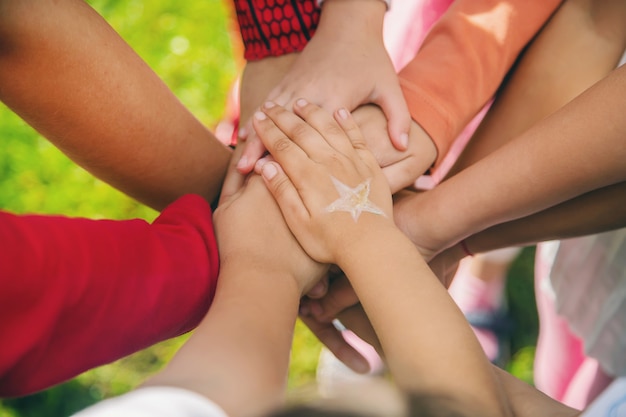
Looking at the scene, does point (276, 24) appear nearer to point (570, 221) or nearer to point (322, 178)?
point (322, 178)

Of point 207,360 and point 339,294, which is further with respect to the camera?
point 339,294

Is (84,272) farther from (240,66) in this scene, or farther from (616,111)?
(240,66)

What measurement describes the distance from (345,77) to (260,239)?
262 millimetres

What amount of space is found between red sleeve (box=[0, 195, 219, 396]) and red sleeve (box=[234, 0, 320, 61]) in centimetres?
38

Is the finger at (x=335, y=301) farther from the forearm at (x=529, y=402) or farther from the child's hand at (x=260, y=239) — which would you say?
the forearm at (x=529, y=402)

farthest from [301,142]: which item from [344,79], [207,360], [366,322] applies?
[207,360]

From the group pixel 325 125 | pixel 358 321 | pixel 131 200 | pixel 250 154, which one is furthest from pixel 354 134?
Answer: pixel 131 200

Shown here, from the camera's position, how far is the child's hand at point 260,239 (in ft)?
2.54

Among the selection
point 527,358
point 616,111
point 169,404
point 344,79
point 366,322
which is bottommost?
point 527,358

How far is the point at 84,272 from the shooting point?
60 cm

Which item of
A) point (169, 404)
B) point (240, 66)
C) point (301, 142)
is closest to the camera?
point (169, 404)

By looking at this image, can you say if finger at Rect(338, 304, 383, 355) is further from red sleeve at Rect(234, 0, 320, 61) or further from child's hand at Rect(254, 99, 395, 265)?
red sleeve at Rect(234, 0, 320, 61)

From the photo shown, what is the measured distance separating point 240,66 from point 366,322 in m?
0.88

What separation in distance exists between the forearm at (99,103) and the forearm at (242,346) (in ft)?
0.68
